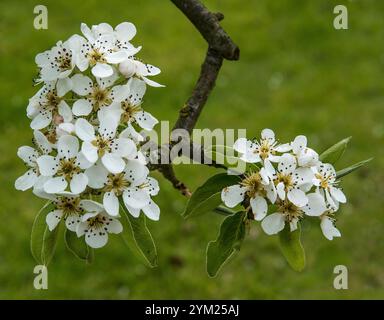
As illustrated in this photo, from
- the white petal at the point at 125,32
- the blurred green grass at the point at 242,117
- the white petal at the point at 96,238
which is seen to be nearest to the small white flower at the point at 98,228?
the white petal at the point at 96,238

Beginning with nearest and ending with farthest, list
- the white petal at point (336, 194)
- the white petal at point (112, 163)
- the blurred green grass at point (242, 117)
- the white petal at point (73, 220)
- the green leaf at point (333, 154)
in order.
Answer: the white petal at point (112, 163), the white petal at point (73, 220), the white petal at point (336, 194), the green leaf at point (333, 154), the blurred green grass at point (242, 117)

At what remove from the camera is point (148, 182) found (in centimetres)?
141

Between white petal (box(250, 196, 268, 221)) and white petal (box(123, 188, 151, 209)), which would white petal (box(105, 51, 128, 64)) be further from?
white petal (box(250, 196, 268, 221))

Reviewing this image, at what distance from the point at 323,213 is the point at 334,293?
2282mm

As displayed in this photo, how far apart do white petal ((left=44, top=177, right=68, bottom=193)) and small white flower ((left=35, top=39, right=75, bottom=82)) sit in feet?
0.76

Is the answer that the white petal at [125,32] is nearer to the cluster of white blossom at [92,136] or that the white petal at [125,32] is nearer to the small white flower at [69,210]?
the cluster of white blossom at [92,136]

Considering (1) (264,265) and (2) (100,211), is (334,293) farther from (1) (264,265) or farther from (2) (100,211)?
(2) (100,211)

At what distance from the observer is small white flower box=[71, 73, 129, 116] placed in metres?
1.37

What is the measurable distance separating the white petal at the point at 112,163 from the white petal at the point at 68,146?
0.08m

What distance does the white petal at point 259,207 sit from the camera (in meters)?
1.40

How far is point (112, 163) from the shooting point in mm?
1275

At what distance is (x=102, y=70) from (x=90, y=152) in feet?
0.65

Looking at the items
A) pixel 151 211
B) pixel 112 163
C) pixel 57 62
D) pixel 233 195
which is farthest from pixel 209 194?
pixel 57 62

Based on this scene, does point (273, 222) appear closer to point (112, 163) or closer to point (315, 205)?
point (315, 205)
